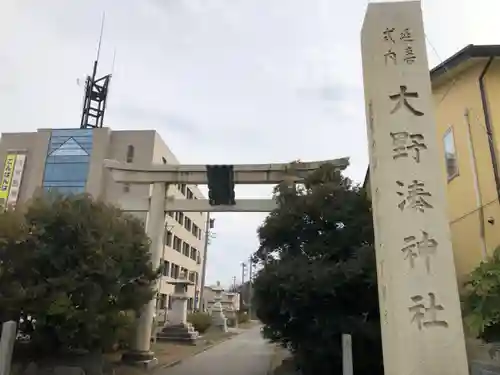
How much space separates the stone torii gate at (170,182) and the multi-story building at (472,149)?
16.1 feet

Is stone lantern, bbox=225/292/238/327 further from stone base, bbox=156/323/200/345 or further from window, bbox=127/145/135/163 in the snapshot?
stone base, bbox=156/323/200/345

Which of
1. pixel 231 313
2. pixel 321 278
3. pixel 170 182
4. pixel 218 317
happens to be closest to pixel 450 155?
pixel 321 278

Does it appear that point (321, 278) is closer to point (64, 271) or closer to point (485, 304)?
point (485, 304)

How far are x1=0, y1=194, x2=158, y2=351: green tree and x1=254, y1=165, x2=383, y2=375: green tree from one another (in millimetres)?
3969

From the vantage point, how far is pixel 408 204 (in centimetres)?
655

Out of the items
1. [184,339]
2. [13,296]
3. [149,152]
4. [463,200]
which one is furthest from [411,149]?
[149,152]

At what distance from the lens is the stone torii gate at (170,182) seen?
625 inches

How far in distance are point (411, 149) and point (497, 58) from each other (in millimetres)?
6130

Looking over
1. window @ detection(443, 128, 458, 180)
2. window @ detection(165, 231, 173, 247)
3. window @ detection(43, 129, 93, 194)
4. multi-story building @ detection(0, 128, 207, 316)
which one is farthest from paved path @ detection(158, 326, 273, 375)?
window @ detection(43, 129, 93, 194)

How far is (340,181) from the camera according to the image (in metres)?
12.6

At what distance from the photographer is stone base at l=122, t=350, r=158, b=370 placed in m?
15.0

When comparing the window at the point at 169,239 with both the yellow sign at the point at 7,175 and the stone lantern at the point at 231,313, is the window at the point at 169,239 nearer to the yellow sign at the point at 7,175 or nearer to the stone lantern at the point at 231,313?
the stone lantern at the point at 231,313

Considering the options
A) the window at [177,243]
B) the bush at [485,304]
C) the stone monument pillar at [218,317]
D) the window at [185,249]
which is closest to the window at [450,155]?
the bush at [485,304]

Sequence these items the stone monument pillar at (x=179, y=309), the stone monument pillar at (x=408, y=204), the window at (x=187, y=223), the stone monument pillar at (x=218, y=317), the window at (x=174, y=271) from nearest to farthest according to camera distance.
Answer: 1. the stone monument pillar at (x=408, y=204)
2. the stone monument pillar at (x=179, y=309)
3. the stone monument pillar at (x=218, y=317)
4. the window at (x=174, y=271)
5. the window at (x=187, y=223)
